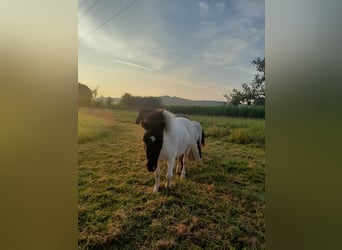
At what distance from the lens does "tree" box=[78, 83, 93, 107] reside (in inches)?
55.5

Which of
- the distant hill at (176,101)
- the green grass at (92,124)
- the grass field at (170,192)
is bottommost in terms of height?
the grass field at (170,192)

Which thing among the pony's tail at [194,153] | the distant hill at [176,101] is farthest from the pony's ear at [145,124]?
the pony's tail at [194,153]

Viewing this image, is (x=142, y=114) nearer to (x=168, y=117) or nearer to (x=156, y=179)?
(x=168, y=117)

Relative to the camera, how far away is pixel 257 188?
127 cm

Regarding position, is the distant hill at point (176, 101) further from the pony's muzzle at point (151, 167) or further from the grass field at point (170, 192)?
the pony's muzzle at point (151, 167)

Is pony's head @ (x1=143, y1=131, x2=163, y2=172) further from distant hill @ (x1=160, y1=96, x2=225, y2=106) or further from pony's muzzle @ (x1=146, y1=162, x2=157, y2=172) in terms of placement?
distant hill @ (x1=160, y1=96, x2=225, y2=106)

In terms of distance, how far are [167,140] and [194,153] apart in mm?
152

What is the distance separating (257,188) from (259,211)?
0.33 ft

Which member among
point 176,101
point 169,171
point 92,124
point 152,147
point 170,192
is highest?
point 176,101

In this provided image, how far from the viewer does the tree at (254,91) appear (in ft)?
3.99

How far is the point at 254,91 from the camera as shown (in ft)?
4.09

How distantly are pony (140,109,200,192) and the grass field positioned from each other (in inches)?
1.3

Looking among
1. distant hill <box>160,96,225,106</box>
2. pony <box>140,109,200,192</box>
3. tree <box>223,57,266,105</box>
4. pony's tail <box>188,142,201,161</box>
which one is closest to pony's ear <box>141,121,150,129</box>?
pony <box>140,109,200,192</box>

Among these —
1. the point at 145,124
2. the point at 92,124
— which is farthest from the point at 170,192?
the point at 92,124
